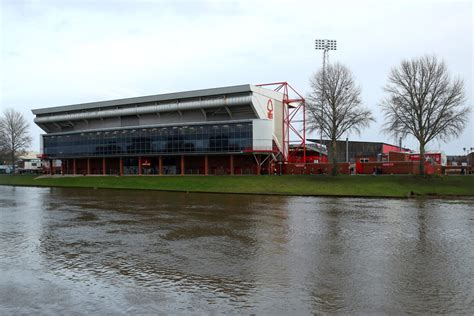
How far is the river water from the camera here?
6793 millimetres

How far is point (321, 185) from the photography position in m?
41.3

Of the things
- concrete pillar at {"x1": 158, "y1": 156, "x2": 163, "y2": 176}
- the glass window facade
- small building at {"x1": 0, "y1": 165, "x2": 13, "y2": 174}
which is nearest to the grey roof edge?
the glass window facade

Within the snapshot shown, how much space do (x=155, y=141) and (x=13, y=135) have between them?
37.7 meters

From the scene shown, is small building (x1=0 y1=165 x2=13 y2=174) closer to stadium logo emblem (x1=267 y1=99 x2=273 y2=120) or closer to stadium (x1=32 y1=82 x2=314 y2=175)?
stadium (x1=32 y1=82 x2=314 y2=175)

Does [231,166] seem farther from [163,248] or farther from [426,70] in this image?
[163,248]

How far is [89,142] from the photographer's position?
79312 millimetres

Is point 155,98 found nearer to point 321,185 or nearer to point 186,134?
point 186,134

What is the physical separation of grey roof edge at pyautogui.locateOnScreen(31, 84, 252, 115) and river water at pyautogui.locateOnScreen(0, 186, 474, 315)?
49847mm

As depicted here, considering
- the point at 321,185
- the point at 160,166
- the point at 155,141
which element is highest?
the point at 155,141

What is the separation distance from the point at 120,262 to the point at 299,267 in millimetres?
4223

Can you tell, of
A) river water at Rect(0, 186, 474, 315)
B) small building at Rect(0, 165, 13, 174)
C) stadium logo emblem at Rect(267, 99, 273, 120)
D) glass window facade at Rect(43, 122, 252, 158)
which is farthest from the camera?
small building at Rect(0, 165, 13, 174)

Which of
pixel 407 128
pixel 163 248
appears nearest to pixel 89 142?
pixel 407 128

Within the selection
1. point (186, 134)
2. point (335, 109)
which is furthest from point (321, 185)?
point (186, 134)

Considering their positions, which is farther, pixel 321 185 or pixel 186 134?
pixel 186 134
